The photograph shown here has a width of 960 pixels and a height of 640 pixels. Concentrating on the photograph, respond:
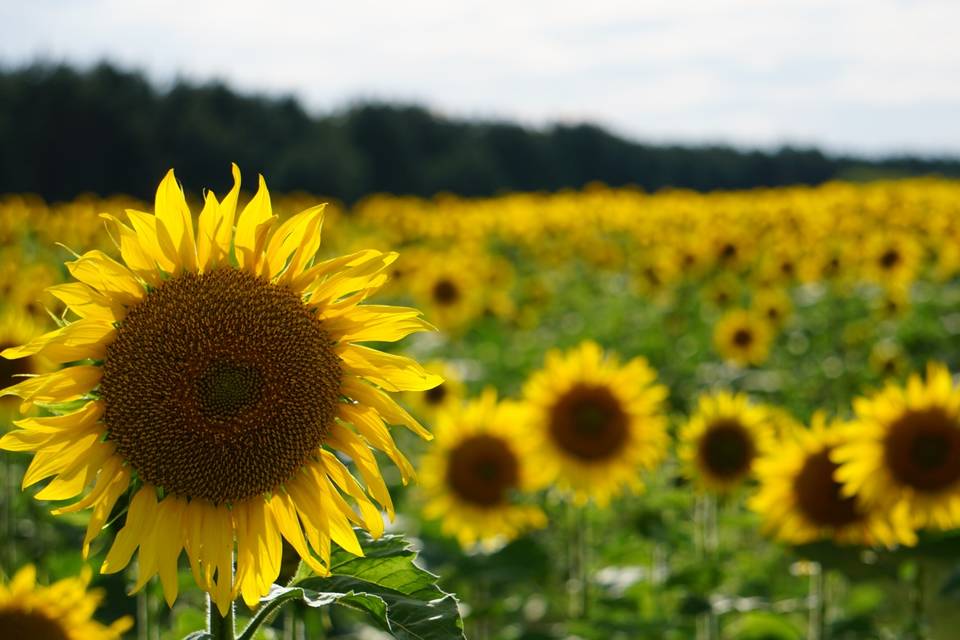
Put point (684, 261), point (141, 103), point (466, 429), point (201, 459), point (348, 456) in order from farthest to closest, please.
A: 1. point (141, 103)
2. point (684, 261)
3. point (466, 429)
4. point (348, 456)
5. point (201, 459)

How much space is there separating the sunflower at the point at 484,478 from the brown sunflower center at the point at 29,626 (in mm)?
2311

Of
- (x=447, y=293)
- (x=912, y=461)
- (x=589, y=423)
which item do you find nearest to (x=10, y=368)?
(x=589, y=423)

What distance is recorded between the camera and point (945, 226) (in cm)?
1234

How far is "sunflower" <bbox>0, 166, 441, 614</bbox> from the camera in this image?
171 centimetres

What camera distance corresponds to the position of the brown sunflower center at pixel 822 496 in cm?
362

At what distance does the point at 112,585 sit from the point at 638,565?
2.44 m

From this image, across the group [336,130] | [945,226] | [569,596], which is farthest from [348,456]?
[336,130]

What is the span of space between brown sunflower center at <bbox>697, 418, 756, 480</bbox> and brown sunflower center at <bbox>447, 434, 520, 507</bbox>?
0.87 meters

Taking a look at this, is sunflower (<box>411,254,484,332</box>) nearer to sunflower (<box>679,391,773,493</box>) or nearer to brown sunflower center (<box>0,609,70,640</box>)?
sunflower (<box>679,391,773,493</box>)

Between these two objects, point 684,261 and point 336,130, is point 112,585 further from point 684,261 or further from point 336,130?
point 336,130

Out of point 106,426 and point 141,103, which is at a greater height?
point 141,103

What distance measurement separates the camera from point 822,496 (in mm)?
3662

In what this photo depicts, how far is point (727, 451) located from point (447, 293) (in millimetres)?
4895

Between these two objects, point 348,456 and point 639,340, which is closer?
point 348,456
